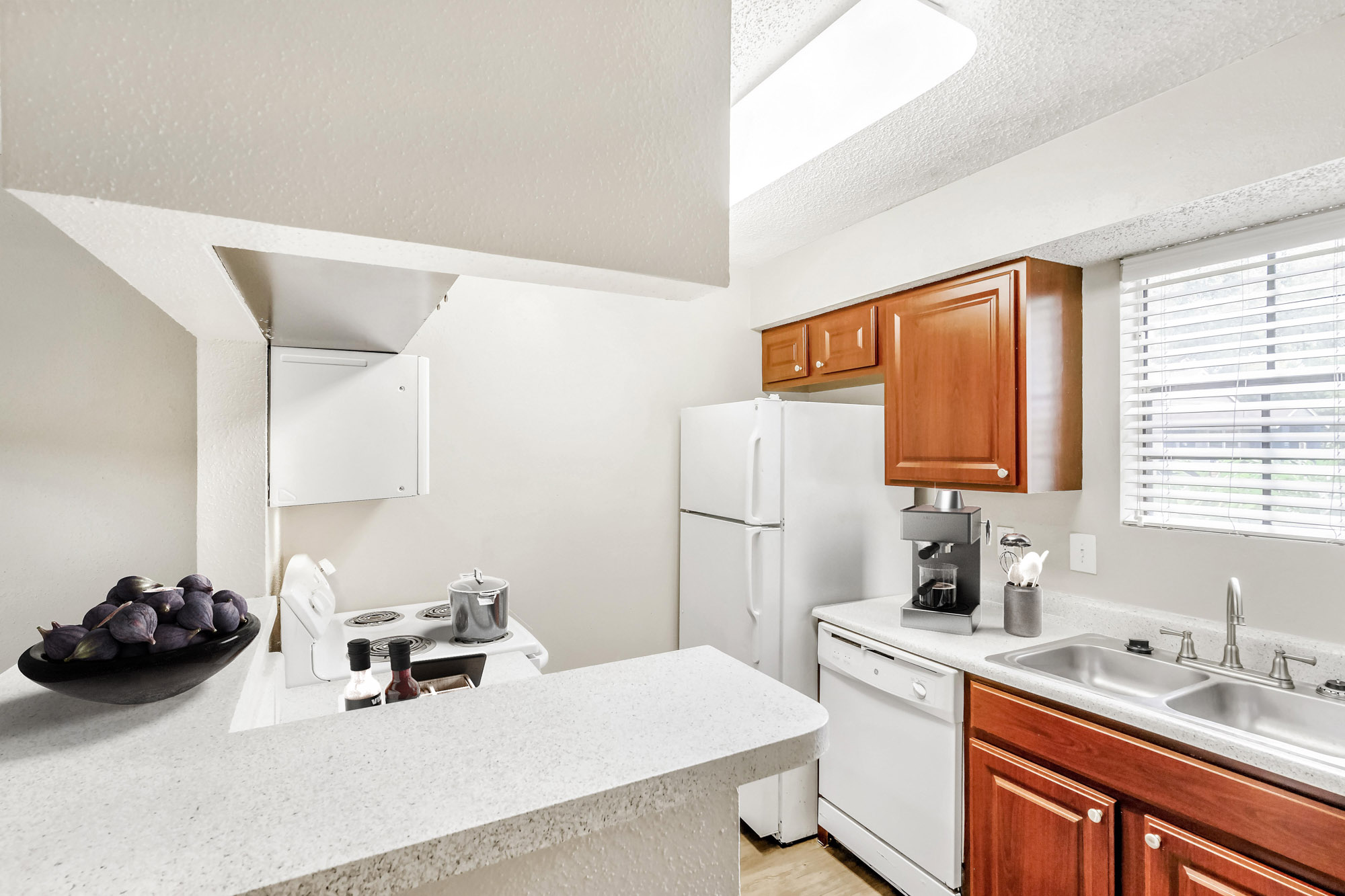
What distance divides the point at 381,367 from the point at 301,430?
0.29 meters

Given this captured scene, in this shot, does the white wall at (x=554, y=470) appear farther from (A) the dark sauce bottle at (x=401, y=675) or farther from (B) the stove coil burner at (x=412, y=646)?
(A) the dark sauce bottle at (x=401, y=675)

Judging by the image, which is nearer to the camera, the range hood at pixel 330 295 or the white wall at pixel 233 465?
the range hood at pixel 330 295

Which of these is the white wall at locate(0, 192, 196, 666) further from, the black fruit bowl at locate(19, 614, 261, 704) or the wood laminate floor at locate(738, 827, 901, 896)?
the wood laminate floor at locate(738, 827, 901, 896)

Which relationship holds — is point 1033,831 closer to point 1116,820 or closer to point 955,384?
point 1116,820

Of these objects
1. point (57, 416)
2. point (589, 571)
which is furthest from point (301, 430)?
point (589, 571)

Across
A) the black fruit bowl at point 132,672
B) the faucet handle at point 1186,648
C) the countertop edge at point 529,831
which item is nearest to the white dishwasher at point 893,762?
the faucet handle at point 1186,648

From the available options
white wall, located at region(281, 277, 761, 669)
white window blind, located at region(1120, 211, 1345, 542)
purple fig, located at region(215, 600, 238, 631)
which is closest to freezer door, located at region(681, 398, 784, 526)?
white wall, located at region(281, 277, 761, 669)

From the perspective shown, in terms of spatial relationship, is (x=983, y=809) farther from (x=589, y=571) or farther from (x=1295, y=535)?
(x=589, y=571)

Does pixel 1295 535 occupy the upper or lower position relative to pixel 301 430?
lower

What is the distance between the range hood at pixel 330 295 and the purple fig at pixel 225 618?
1.50 feet

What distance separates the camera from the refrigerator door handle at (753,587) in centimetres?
245

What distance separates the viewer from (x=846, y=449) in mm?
2639

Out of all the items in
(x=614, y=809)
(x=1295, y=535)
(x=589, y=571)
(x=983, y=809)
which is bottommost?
(x=983, y=809)

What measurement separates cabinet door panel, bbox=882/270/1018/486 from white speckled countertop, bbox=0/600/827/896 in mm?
1565
